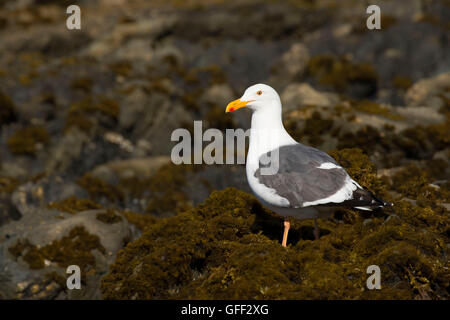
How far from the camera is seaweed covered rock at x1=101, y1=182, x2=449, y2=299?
5293 mm

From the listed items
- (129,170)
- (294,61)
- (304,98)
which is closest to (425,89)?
(304,98)

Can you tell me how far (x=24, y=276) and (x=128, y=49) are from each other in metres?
22.5

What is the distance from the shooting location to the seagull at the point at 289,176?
231 inches

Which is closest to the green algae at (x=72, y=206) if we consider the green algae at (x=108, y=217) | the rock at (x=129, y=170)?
the green algae at (x=108, y=217)

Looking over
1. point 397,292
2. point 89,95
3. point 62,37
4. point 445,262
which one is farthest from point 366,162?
point 62,37

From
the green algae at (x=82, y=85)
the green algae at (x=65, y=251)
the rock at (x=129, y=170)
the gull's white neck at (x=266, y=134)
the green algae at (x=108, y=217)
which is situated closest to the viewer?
the gull's white neck at (x=266, y=134)

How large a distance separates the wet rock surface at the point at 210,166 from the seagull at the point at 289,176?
51 cm

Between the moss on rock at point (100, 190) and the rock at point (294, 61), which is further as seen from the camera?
the rock at point (294, 61)

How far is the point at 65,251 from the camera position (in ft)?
28.1

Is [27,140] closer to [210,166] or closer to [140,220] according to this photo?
[210,166]

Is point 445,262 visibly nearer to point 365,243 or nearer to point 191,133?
point 365,243

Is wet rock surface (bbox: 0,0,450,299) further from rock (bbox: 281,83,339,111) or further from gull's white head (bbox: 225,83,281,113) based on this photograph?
gull's white head (bbox: 225,83,281,113)

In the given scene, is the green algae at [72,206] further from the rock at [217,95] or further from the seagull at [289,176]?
the rock at [217,95]
